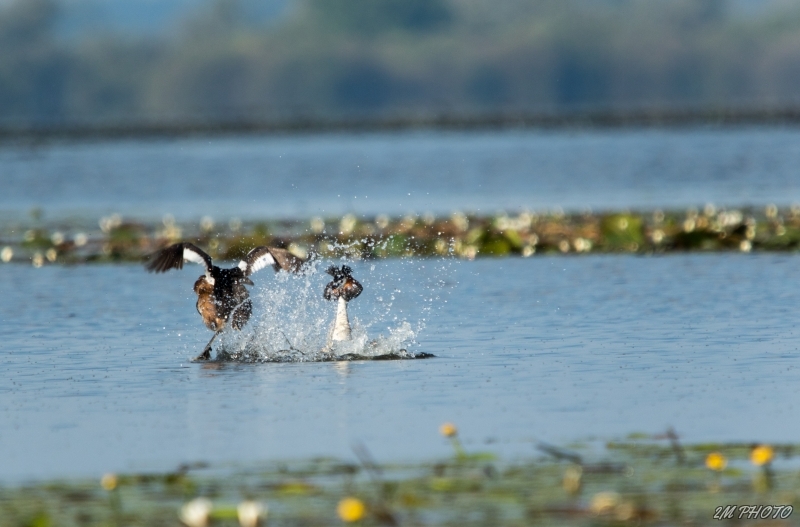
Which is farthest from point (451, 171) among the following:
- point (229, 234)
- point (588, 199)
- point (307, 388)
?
point (307, 388)

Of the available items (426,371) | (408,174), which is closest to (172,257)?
(426,371)

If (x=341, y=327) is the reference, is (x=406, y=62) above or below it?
above

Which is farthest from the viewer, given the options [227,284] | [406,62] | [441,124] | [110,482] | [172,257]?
[406,62]

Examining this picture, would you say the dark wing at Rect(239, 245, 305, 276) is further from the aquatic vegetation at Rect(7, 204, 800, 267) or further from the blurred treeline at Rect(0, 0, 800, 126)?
the blurred treeline at Rect(0, 0, 800, 126)

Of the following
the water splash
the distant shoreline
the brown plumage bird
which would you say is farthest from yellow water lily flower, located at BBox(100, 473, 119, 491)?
the distant shoreline

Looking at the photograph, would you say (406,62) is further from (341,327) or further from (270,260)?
(341,327)

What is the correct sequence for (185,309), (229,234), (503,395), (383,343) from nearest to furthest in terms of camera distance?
(503,395) < (383,343) < (185,309) < (229,234)

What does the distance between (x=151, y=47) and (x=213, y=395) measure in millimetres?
161771

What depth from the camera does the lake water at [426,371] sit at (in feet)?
30.9

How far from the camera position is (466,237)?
21.2 metres

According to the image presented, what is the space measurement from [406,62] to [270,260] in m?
138

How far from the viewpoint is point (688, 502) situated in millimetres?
7449

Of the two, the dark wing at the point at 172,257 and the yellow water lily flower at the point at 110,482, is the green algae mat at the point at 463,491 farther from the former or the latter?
the dark wing at the point at 172,257

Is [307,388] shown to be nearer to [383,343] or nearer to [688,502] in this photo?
[383,343]
